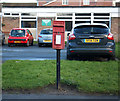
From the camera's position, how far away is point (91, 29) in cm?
1026

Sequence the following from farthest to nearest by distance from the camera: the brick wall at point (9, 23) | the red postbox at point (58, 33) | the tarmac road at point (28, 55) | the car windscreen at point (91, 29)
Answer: the brick wall at point (9, 23) → the tarmac road at point (28, 55) → the car windscreen at point (91, 29) → the red postbox at point (58, 33)

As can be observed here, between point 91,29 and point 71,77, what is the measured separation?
3.71 m

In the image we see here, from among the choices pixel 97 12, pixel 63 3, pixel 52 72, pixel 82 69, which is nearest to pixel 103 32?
→ pixel 82 69

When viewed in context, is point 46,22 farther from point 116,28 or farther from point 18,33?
point 18,33

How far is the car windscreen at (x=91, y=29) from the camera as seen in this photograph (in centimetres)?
1021

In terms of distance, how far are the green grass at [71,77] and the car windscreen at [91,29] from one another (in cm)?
170

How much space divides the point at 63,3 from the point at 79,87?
36.5m

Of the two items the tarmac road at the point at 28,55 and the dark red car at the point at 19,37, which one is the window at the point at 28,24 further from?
the tarmac road at the point at 28,55

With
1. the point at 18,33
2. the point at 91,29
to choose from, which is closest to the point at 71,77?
the point at 91,29

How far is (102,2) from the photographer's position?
43875mm

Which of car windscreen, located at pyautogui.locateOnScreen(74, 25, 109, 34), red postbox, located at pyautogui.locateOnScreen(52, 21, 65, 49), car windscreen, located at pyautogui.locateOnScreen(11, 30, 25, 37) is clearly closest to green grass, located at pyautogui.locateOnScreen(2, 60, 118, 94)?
red postbox, located at pyautogui.locateOnScreen(52, 21, 65, 49)

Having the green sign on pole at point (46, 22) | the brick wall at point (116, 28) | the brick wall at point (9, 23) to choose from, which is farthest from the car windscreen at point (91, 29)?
the brick wall at point (9, 23)

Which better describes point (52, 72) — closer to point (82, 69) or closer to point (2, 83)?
point (82, 69)

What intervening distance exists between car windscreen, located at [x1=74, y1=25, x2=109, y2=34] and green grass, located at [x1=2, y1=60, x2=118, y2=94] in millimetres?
1700
